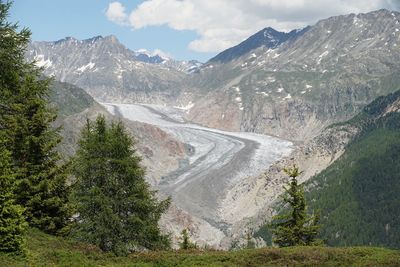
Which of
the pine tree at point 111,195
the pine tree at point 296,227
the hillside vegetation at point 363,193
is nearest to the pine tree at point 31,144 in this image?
the pine tree at point 111,195

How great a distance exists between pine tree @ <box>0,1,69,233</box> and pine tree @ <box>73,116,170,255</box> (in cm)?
160

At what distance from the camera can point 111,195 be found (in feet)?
104

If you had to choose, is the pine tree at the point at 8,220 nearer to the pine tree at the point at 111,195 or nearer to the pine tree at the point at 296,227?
the pine tree at the point at 111,195

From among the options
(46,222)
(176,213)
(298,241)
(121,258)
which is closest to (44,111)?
(46,222)

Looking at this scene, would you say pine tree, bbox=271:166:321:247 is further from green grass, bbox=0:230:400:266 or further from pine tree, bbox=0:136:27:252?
pine tree, bbox=0:136:27:252

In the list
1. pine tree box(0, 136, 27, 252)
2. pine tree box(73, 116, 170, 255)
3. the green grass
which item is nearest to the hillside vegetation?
pine tree box(73, 116, 170, 255)

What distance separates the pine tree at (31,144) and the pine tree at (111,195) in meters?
1.60

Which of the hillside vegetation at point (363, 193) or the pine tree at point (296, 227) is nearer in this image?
the pine tree at point (296, 227)

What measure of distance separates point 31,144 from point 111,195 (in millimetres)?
6119

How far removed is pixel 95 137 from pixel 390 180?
149 metres

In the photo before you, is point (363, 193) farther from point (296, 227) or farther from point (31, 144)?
point (31, 144)

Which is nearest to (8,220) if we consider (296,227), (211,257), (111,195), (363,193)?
(211,257)

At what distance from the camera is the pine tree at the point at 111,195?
30.1 metres

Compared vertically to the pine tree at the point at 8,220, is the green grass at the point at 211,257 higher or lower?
lower
